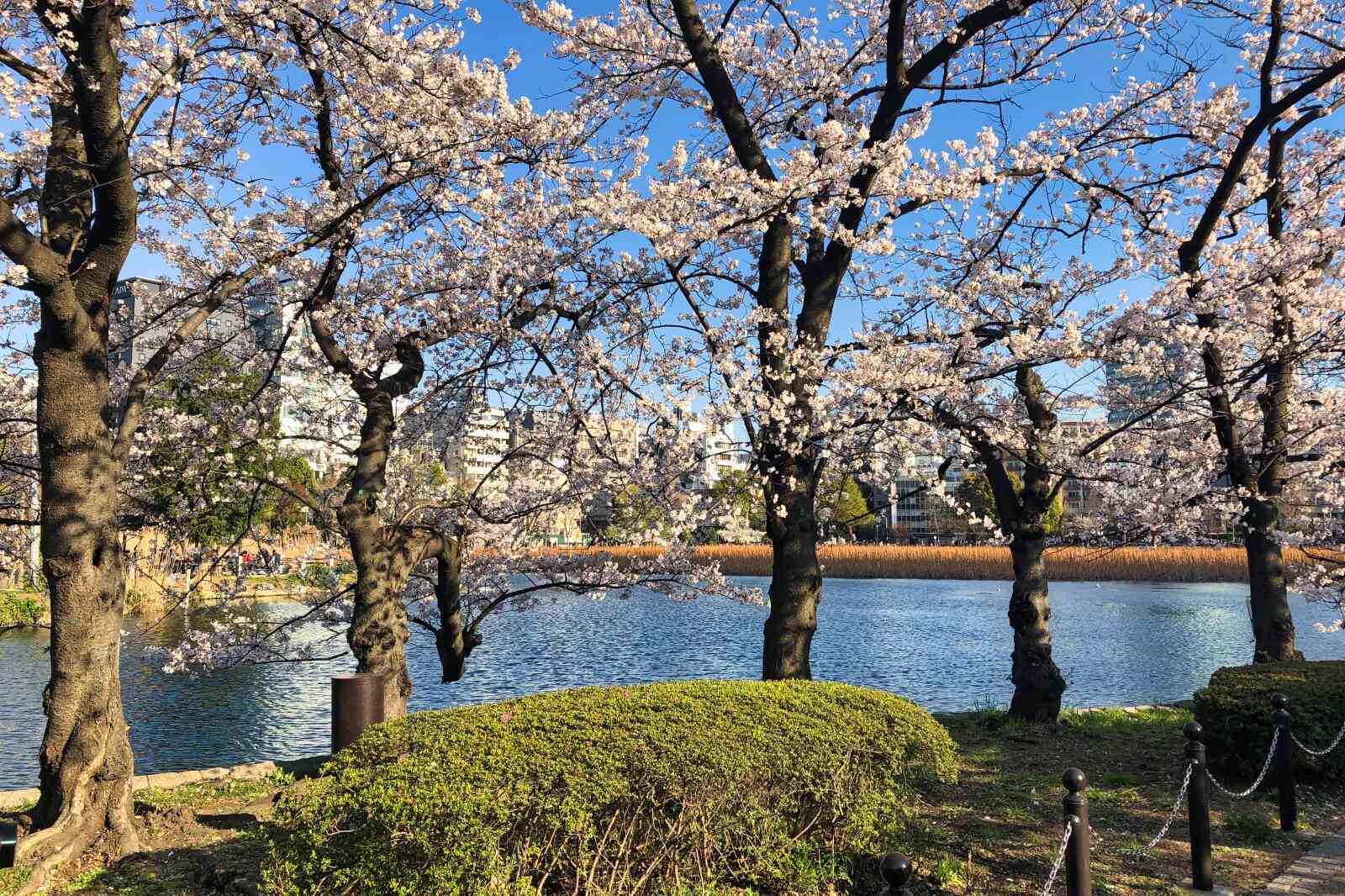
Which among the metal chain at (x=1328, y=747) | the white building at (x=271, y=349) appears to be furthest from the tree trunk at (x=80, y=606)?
the metal chain at (x=1328, y=747)

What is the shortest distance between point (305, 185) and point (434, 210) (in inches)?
46.5

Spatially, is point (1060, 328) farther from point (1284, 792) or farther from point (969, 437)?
point (1284, 792)

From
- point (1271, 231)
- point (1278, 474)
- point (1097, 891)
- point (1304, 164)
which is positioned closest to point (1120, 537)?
point (1278, 474)

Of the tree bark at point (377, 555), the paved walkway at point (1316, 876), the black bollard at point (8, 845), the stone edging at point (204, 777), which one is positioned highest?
the tree bark at point (377, 555)

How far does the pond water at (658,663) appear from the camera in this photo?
14305 mm

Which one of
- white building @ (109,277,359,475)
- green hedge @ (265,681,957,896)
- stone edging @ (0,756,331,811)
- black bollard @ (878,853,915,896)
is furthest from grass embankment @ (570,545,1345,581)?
black bollard @ (878,853,915,896)

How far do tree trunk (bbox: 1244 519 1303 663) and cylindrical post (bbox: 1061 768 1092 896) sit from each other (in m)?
7.96

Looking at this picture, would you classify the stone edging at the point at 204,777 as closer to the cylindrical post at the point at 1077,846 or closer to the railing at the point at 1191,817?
the railing at the point at 1191,817

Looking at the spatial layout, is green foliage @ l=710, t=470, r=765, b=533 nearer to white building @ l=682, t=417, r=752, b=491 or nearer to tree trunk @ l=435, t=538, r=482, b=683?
white building @ l=682, t=417, r=752, b=491

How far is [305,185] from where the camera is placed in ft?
27.2

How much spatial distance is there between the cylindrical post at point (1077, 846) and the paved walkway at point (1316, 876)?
1.91 metres

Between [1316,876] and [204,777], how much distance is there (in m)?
8.49

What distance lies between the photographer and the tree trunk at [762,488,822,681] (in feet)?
26.9

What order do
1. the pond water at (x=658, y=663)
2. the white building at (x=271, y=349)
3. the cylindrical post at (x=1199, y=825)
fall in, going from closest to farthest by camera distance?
the cylindrical post at (x=1199, y=825), the white building at (x=271, y=349), the pond water at (x=658, y=663)
